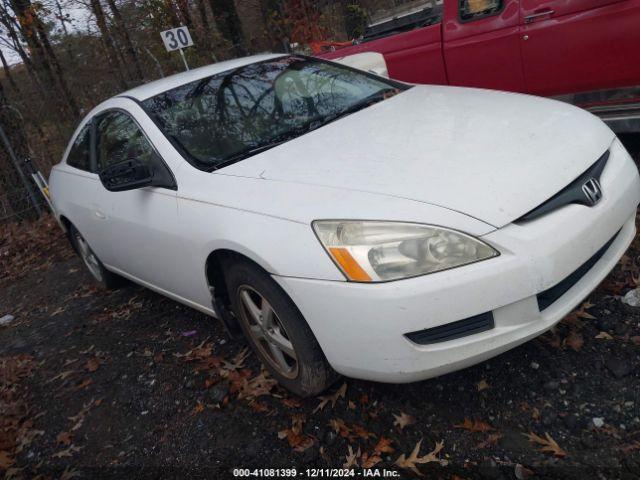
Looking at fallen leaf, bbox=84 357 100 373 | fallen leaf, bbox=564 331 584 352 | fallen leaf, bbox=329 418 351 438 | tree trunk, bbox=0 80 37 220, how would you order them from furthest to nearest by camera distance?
tree trunk, bbox=0 80 37 220 → fallen leaf, bbox=84 357 100 373 → fallen leaf, bbox=564 331 584 352 → fallen leaf, bbox=329 418 351 438

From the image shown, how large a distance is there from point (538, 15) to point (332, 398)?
3.39 meters

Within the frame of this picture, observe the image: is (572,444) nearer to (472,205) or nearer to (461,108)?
(472,205)

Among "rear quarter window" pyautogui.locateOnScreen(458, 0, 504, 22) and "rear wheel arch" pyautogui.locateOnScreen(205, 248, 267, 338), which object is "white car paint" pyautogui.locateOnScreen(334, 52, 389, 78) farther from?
"rear wheel arch" pyautogui.locateOnScreen(205, 248, 267, 338)

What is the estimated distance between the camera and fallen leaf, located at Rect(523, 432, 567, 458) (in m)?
2.03

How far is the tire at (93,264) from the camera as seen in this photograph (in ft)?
15.2

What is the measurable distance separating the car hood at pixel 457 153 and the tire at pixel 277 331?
481mm

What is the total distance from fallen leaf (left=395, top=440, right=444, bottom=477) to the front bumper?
1.11 ft

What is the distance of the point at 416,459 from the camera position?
2191mm

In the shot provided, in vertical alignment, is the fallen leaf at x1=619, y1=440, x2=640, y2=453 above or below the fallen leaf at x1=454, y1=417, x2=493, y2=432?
below

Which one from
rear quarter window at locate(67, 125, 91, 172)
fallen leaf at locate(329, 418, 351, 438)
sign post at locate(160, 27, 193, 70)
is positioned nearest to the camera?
fallen leaf at locate(329, 418, 351, 438)

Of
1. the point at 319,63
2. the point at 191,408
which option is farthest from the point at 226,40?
the point at 191,408

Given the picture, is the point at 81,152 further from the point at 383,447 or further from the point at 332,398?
the point at 383,447

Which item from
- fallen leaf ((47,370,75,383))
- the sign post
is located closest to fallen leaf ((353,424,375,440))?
fallen leaf ((47,370,75,383))

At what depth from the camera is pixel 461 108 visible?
2818 mm
